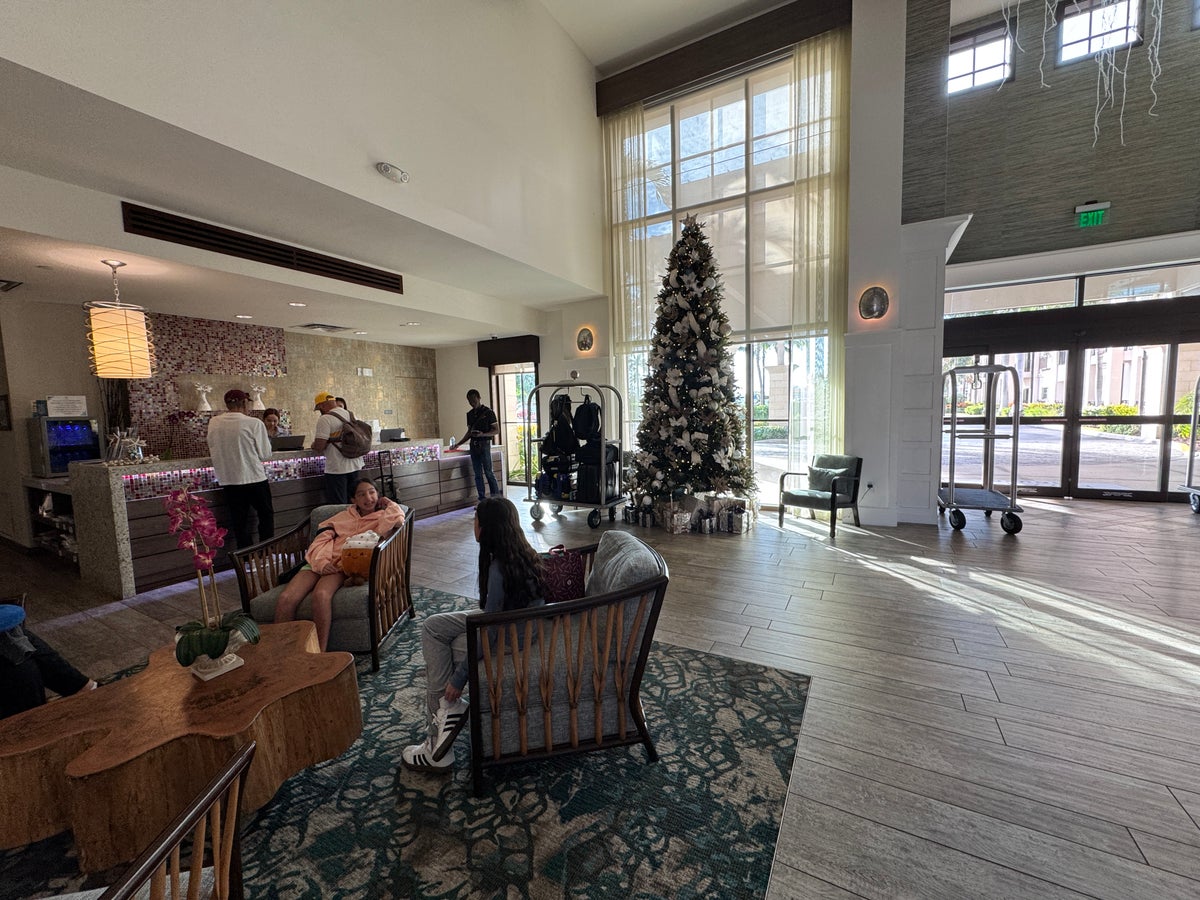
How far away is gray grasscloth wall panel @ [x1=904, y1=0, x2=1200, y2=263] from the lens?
544cm

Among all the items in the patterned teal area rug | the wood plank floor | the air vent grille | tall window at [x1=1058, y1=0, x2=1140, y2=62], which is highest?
tall window at [x1=1058, y1=0, x2=1140, y2=62]

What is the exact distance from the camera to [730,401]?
574cm

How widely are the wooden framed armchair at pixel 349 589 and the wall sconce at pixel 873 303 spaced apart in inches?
211

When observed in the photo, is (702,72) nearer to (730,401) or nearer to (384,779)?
(730,401)

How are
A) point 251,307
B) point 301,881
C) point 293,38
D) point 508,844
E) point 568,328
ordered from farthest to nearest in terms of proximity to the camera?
1. point 568,328
2. point 251,307
3. point 293,38
4. point 508,844
5. point 301,881

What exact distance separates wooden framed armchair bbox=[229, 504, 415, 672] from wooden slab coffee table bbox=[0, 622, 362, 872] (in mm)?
797

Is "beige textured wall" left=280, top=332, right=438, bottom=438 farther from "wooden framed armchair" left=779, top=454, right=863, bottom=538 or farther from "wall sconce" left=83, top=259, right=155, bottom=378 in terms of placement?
"wooden framed armchair" left=779, top=454, right=863, bottom=538

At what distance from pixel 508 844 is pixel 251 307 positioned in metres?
6.22

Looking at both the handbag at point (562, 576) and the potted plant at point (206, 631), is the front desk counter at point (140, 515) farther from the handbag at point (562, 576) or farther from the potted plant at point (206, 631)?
the handbag at point (562, 576)

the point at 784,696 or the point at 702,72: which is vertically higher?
the point at 702,72

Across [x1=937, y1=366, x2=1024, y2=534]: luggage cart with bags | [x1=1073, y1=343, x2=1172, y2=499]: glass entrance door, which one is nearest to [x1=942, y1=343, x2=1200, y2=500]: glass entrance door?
[x1=1073, y1=343, x2=1172, y2=499]: glass entrance door

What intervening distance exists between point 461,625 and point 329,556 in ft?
4.47

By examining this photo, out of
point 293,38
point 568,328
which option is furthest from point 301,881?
point 568,328

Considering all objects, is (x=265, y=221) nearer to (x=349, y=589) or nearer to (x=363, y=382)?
(x=349, y=589)
